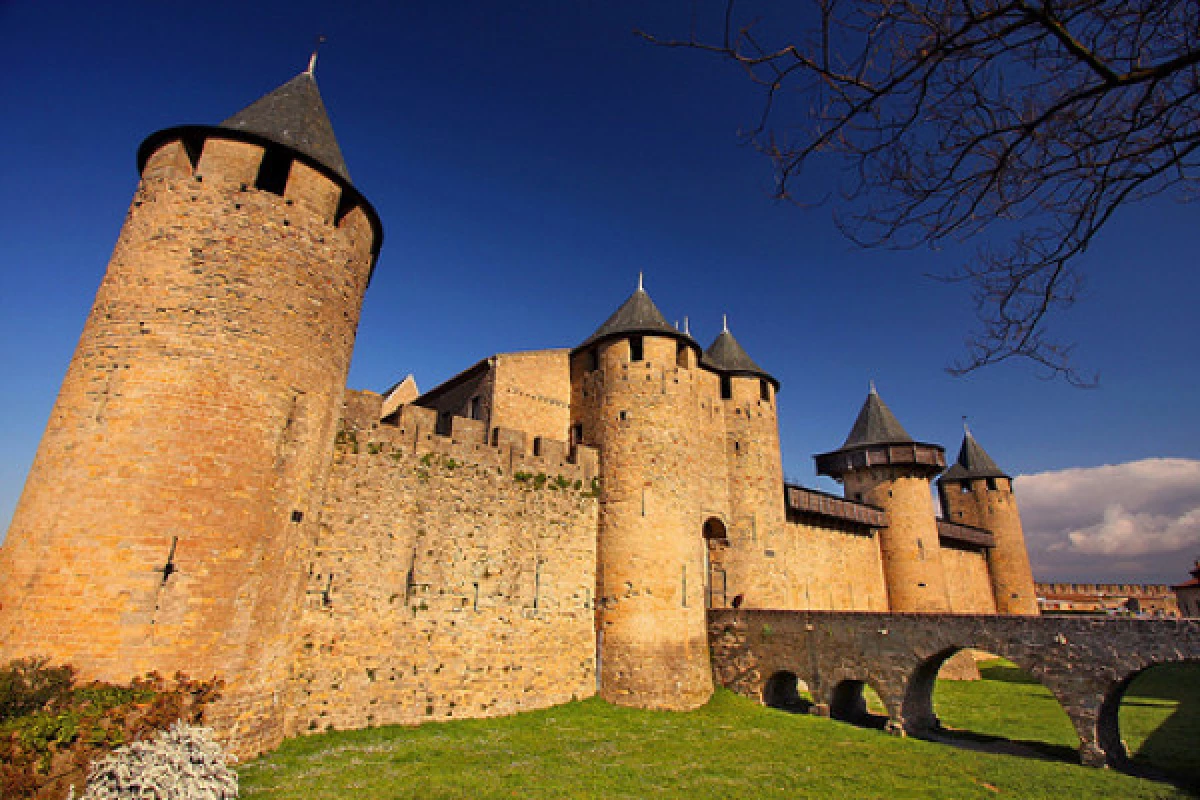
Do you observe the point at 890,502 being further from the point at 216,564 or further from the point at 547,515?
the point at 216,564

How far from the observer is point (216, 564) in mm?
7703

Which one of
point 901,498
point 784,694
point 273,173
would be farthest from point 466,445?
point 901,498

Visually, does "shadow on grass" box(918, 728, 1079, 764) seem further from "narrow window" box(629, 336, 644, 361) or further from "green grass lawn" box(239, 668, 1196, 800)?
"narrow window" box(629, 336, 644, 361)

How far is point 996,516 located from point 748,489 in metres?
21.9

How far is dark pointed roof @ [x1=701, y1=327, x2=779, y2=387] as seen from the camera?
18609 mm

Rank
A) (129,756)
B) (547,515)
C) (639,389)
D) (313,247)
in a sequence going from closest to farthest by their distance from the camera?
(129,756)
(313,247)
(547,515)
(639,389)

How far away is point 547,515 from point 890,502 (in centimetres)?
1640

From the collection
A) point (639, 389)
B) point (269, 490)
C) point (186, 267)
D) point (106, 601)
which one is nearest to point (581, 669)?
point (639, 389)

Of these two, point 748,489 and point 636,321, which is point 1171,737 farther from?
point 636,321

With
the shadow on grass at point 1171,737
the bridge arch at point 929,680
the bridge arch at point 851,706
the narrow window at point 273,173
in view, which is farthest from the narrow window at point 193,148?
the shadow on grass at point 1171,737

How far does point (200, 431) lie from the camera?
796 cm

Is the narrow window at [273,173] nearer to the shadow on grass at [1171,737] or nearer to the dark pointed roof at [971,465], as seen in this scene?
the shadow on grass at [1171,737]

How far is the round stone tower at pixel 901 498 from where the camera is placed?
2211cm

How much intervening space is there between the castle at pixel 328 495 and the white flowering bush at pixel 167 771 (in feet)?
3.25
